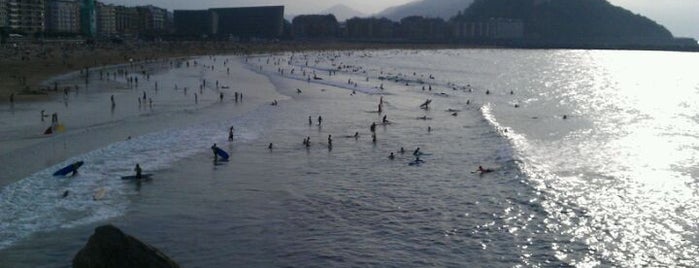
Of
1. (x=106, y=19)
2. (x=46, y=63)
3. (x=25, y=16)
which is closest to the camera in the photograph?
(x=46, y=63)

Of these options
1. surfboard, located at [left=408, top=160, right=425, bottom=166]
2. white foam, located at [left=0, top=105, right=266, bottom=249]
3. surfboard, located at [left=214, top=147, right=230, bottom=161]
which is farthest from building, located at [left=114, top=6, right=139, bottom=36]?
surfboard, located at [left=408, top=160, right=425, bottom=166]

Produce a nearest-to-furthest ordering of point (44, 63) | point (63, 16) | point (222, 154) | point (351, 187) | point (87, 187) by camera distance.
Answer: point (87, 187)
point (351, 187)
point (222, 154)
point (44, 63)
point (63, 16)

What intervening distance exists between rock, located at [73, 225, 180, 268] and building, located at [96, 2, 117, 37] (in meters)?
161

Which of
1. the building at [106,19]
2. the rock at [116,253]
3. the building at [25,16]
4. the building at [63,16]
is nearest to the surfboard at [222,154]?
the rock at [116,253]

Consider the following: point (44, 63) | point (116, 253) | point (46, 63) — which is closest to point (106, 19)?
point (46, 63)

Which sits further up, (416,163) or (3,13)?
(3,13)

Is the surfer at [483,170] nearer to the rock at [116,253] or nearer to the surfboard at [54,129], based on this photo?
the rock at [116,253]

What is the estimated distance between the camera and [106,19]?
6521 inches

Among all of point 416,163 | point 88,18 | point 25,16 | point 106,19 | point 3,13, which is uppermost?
point 106,19

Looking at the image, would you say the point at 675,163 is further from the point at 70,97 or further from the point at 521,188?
the point at 70,97

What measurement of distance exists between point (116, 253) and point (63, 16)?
15656cm

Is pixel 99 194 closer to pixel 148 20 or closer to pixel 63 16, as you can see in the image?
pixel 63 16

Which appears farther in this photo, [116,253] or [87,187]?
[87,187]

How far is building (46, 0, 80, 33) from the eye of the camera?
145375mm
